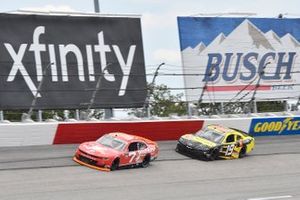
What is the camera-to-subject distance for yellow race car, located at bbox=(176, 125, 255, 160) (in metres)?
22.7

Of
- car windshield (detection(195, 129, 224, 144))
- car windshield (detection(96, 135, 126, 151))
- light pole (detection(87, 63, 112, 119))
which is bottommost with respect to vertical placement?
car windshield (detection(195, 129, 224, 144))

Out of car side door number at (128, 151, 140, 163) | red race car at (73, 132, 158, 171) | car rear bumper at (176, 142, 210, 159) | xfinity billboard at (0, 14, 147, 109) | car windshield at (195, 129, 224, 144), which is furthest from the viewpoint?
xfinity billboard at (0, 14, 147, 109)

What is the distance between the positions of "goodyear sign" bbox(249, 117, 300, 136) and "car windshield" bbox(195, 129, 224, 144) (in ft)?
18.9

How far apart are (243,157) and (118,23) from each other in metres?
8.35

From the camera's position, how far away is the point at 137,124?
25.6 metres

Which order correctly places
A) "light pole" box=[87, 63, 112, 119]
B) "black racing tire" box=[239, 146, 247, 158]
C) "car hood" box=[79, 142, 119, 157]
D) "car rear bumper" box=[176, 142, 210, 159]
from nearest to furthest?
1. "car hood" box=[79, 142, 119, 157]
2. "car rear bumper" box=[176, 142, 210, 159]
3. "black racing tire" box=[239, 146, 247, 158]
4. "light pole" box=[87, 63, 112, 119]

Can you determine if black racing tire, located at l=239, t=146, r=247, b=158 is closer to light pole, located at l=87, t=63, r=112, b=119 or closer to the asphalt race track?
the asphalt race track

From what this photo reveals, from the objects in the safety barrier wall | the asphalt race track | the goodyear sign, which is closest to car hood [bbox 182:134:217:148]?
the asphalt race track

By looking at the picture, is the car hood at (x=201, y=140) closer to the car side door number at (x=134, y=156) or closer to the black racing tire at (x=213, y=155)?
the black racing tire at (x=213, y=155)

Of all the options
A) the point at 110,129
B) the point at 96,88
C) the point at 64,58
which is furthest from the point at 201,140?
the point at 64,58

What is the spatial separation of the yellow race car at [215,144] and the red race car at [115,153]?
2019 millimetres

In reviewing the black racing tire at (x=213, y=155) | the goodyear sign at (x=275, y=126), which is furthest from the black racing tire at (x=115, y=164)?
the goodyear sign at (x=275, y=126)

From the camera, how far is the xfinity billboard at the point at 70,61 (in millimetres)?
24484

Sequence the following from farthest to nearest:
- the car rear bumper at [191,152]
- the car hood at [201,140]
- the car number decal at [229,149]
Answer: the car number decal at [229,149]
the car hood at [201,140]
the car rear bumper at [191,152]
